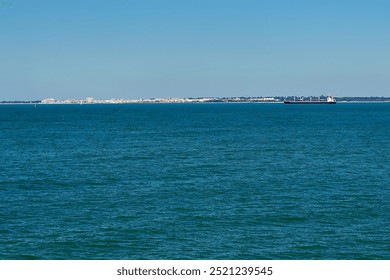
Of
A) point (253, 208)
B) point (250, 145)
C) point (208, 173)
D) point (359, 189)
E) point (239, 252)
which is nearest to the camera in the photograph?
point (239, 252)

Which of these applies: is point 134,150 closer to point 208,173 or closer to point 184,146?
point 184,146

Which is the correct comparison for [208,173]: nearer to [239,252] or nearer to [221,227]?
[221,227]

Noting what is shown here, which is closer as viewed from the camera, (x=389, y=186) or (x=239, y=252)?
(x=239, y=252)

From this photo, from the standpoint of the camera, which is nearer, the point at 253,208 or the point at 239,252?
the point at 239,252
